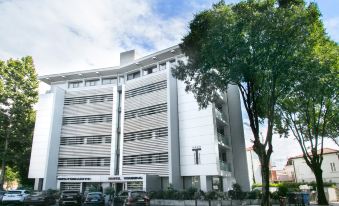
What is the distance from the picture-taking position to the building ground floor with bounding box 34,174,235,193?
31688 millimetres

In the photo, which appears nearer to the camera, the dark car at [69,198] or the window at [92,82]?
the dark car at [69,198]

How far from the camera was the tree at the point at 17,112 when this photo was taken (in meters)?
40.6

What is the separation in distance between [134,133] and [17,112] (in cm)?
1852

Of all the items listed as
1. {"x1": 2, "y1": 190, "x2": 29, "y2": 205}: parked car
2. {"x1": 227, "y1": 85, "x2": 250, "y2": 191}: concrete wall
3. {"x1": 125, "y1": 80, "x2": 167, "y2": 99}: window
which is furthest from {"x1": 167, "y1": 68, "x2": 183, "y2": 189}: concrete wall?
{"x1": 2, "y1": 190, "x2": 29, "y2": 205}: parked car

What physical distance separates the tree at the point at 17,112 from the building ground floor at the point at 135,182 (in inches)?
252

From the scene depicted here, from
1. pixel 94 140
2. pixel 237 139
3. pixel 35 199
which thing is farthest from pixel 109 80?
pixel 35 199

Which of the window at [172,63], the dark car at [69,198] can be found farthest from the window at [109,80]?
the dark car at [69,198]

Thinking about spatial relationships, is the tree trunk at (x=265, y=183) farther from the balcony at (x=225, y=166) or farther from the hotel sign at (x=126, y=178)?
the hotel sign at (x=126, y=178)

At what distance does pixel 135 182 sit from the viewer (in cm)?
3431

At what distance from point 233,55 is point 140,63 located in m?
23.4

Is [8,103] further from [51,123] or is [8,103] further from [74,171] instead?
[74,171]

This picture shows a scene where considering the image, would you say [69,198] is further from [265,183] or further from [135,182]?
[265,183]

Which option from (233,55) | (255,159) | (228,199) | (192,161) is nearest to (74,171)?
(192,161)

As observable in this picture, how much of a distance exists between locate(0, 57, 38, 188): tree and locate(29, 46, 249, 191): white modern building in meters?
2.41
